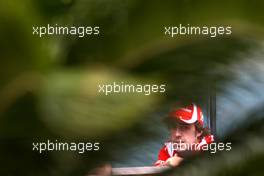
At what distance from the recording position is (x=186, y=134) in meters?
1.23

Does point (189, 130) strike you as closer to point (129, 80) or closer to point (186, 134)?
point (186, 134)

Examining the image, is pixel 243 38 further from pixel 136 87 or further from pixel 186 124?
pixel 186 124

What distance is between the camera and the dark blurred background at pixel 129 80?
0.75 m

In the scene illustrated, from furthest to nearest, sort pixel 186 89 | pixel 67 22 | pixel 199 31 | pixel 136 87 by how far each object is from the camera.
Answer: pixel 67 22 < pixel 199 31 < pixel 136 87 < pixel 186 89

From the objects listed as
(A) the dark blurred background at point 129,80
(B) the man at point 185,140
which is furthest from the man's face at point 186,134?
(A) the dark blurred background at point 129,80

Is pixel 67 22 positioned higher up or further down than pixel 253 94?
higher up

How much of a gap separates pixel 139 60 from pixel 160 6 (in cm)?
9

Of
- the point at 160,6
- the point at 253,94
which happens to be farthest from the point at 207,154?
the point at 160,6

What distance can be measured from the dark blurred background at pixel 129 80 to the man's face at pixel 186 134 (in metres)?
0.20

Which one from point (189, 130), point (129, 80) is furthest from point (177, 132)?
point (129, 80)

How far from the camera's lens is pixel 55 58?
882mm

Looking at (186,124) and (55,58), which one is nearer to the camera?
(55,58)

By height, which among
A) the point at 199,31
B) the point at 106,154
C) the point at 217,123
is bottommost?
the point at 106,154

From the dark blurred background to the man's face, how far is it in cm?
20
